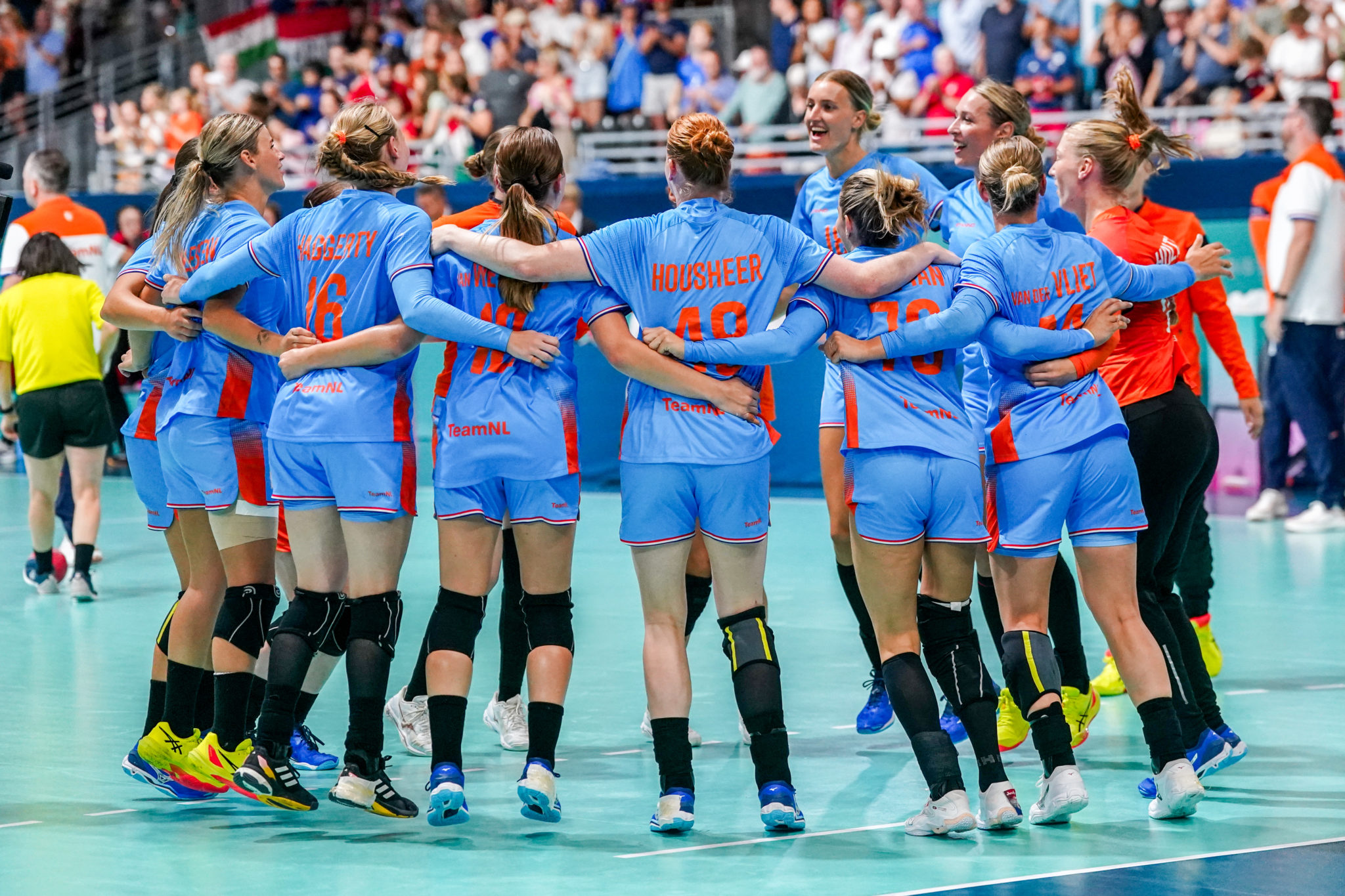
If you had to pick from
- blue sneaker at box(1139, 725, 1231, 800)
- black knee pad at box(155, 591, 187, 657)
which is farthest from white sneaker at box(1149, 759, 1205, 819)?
black knee pad at box(155, 591, 187, 657)

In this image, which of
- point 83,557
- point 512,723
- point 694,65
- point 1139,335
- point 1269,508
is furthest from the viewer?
point 694,65

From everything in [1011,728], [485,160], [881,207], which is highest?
[485,160]

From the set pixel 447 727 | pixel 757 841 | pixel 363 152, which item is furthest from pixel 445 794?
pixel 363 152

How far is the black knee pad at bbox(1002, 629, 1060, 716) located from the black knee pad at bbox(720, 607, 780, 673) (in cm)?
71

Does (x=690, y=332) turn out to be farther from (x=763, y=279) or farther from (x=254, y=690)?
(x=254, y=690)

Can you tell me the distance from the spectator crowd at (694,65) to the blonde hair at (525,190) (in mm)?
8254

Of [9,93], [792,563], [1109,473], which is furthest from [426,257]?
[9,93]

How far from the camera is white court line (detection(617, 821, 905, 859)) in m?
4.61

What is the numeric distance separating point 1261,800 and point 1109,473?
1134 millimetres

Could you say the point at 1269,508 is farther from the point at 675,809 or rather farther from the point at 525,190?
the point at 525,190

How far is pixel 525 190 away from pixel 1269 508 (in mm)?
7440

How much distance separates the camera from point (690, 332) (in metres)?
4.74

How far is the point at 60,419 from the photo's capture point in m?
9.15

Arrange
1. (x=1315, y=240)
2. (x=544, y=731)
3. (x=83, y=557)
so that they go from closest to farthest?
(x=544, y=731) → (x=83, y=557) → (x=1315, y=240)
